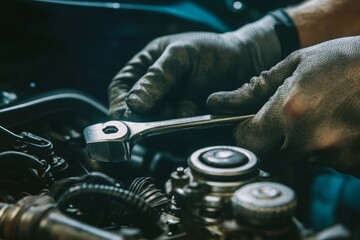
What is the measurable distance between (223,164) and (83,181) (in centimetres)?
30

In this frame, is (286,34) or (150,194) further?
(286,34)

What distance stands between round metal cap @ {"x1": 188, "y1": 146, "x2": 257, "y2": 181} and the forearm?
1.17 m

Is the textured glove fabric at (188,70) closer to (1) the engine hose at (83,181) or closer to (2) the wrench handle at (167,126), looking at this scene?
Answer: (2) the wrench handle at (167,126)

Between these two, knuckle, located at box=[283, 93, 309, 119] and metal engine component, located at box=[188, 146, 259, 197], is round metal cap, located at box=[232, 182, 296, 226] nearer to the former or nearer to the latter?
metal engine component, located at box=[188, 146, 259, 197]

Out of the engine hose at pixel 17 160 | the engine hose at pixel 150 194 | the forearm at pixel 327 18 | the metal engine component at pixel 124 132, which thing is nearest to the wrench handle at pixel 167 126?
the metal engine component at pixel 124 132

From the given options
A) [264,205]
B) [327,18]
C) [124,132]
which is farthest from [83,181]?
[327,18]

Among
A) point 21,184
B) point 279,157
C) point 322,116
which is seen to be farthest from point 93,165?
point 322,116

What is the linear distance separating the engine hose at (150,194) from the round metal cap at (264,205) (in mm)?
283

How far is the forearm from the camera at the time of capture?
2041 mm

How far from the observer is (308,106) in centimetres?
123

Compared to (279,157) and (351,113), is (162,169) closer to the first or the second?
(279,157)

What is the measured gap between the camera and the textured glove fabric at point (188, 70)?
1.55m

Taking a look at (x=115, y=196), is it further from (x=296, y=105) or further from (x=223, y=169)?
(x=296, y=105)

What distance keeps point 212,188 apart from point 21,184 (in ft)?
1.62
